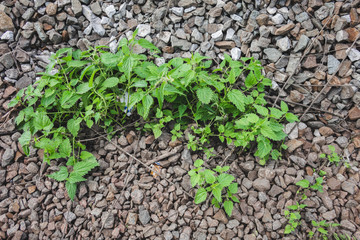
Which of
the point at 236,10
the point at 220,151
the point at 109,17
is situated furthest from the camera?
the point at 109,17

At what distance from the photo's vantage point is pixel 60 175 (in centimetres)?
206

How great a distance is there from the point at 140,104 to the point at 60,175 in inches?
31.3

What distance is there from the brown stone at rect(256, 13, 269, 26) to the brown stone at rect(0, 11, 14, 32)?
A: 2182 mm

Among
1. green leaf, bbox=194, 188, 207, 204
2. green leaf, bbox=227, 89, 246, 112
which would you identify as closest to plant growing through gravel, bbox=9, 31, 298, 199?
green leaf, bbox=227, 89, 246, 112

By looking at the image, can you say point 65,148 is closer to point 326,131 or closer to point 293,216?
point 293,216

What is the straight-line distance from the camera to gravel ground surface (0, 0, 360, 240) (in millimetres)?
2002

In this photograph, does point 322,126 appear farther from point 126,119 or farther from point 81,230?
point 81,230

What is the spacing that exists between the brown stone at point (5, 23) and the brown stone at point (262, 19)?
7.16 feet

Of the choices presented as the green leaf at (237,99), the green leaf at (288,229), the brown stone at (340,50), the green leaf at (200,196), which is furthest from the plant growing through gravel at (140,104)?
the brown stone at (340,50)

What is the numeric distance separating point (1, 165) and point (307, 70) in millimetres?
2631

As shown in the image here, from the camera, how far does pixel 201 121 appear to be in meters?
2.32

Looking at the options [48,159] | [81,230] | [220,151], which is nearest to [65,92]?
[48,159]

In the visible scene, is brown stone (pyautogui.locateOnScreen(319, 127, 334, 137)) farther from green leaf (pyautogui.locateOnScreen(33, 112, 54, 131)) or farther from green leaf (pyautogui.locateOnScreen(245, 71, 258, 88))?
green leaf (pyautogui.locateOnScreen(33, 112, 54, 131))

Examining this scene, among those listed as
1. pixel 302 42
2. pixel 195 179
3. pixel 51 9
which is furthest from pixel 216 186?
pixel 51 9
